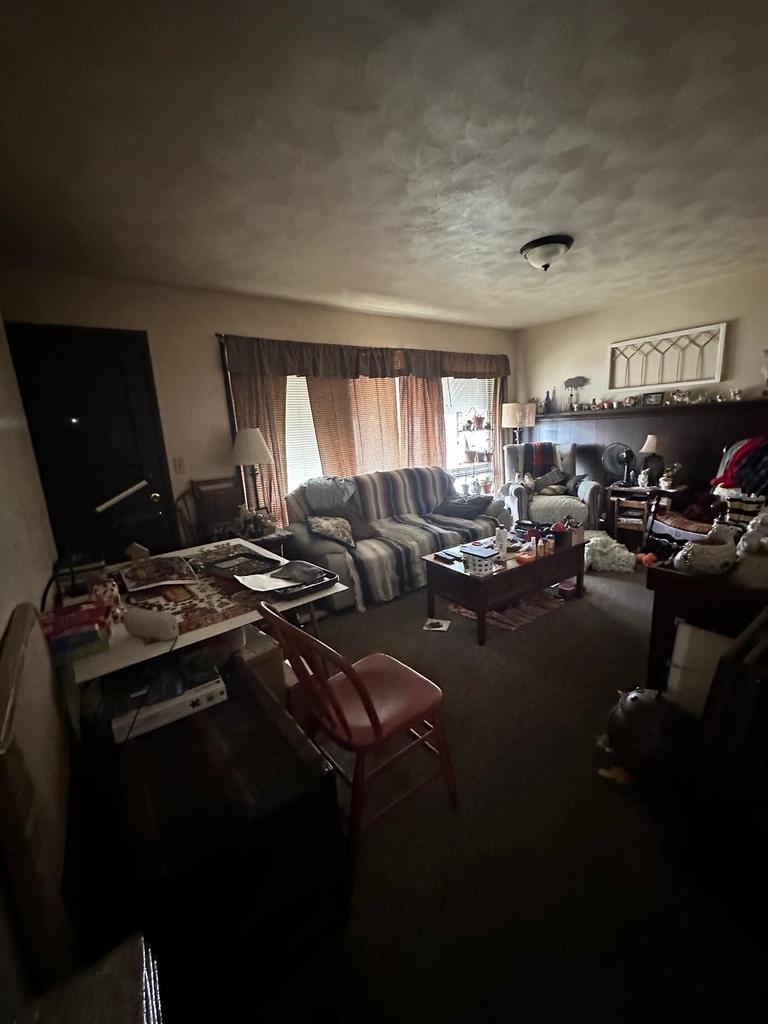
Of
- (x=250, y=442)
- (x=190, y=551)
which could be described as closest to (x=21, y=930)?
(x=190, y=551)

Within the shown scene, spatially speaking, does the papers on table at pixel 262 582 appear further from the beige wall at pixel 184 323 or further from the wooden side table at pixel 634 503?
the wooden side table at pixel 634 503

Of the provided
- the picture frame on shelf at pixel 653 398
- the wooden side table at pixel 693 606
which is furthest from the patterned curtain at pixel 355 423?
the wooden side table at pixel 693 606

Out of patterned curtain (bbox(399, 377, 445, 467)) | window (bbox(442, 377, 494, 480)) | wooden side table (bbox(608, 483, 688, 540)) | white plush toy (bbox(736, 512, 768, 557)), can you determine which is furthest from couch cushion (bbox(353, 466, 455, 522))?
white plush toy (bbox(736, 512, 768, 557))

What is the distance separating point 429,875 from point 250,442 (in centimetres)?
280

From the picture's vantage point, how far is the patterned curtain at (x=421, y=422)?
457cm

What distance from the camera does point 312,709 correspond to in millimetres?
1438

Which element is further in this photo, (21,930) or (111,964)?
(21,930)

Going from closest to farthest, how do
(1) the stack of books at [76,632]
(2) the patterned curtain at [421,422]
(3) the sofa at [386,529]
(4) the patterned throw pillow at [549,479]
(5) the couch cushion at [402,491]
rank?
(1) the stack of books at [76,632]
(3) the sofa at [386,529]
(5) the couch cushion at [402,491]
(2) the patterned curtain at [421,422]
(4) the patterned throw pillow at [549,479]

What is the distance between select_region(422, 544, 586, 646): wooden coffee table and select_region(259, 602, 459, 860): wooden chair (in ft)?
3.33

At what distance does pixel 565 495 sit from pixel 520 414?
1.27 meters

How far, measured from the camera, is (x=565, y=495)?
455 centimetres

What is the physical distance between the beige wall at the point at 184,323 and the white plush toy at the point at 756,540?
11.1 feet

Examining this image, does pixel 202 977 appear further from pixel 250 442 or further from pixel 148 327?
pixel 148 327

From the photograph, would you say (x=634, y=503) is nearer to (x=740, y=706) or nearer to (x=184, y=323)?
(x=740, y=706)
